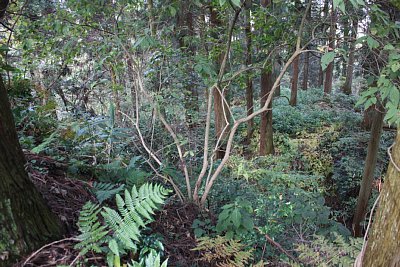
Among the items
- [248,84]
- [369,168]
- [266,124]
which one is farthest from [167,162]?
[266,124]

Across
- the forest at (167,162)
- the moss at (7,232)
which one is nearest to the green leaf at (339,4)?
the forest at (167,162)

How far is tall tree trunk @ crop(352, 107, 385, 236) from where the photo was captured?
5.21 metres

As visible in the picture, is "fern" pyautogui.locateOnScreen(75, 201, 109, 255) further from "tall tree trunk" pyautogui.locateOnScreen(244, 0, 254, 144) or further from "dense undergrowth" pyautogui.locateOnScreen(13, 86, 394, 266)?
"tall tree trunk" pyautogui.locateOnScreen(244, 0, 254, 144)

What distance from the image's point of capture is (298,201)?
3564 mm

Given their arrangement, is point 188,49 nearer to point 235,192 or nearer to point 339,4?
point 235,192

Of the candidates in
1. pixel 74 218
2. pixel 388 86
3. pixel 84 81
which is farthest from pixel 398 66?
pixel 84 81

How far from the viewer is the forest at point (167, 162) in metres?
1.59

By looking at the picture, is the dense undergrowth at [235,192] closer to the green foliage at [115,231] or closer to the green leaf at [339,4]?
the green foliage at [115,231]

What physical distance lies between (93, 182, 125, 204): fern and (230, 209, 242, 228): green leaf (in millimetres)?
973

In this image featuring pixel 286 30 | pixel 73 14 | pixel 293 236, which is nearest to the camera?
pixel 293 236

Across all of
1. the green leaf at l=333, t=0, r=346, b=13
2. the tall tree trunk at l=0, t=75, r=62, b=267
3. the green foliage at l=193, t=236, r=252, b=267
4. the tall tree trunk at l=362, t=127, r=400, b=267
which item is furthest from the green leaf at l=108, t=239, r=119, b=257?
the green leaf at l=333, t=0, r=346, b=13

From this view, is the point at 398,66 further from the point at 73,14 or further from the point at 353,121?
the point at 353,121

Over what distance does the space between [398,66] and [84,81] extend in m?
5.49

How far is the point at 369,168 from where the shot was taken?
548cm
